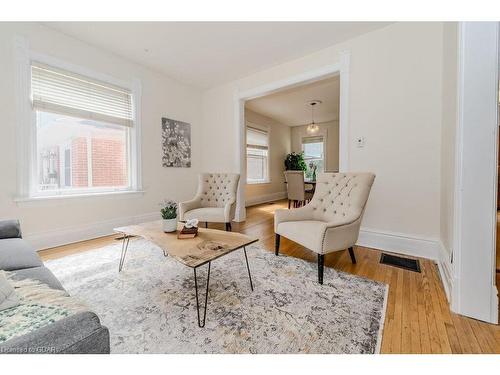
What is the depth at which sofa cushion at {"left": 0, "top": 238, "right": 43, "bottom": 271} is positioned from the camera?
129 centimetres

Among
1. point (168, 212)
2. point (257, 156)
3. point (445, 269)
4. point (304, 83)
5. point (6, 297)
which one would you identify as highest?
point (304, 83)

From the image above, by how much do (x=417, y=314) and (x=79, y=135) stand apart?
411cm

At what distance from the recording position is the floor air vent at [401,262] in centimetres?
221

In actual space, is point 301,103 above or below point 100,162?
above

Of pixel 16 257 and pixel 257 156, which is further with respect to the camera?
pixel 257 156

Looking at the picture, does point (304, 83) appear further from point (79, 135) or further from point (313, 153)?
point (313, 153)

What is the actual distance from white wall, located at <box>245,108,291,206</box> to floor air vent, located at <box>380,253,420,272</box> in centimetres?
404

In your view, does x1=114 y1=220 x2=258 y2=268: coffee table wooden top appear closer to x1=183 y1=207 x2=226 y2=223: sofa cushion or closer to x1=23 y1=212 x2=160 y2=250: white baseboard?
x1=183 y1=207 x2=226 y2=223: sofa cushion

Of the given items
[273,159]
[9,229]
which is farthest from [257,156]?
[9,229]

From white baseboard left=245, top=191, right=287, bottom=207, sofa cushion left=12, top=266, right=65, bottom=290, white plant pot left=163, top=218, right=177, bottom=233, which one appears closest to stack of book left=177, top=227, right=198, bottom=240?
white plant pot left=163, top=218, right=177, bottom=233

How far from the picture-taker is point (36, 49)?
2607mm

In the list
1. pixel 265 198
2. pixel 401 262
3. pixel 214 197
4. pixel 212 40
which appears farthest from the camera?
pixel 265 198

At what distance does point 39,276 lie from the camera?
1.18 m

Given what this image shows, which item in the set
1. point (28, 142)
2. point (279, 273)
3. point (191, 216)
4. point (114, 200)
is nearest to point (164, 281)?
point (279, 273)
